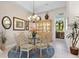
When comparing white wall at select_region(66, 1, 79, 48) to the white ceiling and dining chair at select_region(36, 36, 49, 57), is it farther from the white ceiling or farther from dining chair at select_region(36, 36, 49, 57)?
dining chair at select_region(36, 36, 49, 57)

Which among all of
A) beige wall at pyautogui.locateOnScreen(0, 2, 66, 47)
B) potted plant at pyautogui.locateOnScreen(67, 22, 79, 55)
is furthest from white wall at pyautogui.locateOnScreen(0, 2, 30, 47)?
potted plant at pyautogui.locateOnScreen(67, 22, 79, 55)

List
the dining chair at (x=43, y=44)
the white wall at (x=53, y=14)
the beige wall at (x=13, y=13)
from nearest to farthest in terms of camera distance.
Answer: the white wall at (x=53, y=14) < the beige wall at (x=13, y=13) < the dining chair at (x=43, y=44)

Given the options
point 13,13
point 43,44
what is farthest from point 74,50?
point 13,13

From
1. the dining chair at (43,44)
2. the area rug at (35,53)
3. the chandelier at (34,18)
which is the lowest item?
the area rug at (35,53)

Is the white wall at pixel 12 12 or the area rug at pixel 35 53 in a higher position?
the white wall at pixel 12 12

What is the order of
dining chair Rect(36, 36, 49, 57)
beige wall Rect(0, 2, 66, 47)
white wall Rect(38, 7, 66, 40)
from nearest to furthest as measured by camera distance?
white wall Rect(38, 7, 66, 40) < beige wall Rect(0, 2, 66, 47) < dining chair Rect(36, 36, 49, 57)

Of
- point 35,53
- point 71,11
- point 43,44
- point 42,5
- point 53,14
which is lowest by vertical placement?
point 35,53

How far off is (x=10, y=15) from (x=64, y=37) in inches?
72.3

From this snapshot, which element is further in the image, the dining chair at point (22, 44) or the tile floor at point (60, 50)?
the tile floor at point (60, 50)

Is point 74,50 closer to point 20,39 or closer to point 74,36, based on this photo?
point 74,36

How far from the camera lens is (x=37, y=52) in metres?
3.80

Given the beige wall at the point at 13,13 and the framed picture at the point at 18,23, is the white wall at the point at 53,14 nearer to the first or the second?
the beige wall at the point at 13,13

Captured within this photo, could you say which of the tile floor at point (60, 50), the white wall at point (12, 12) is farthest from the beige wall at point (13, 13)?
the tile floor at point (60, 50)

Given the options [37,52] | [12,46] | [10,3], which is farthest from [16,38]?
[10,3]
